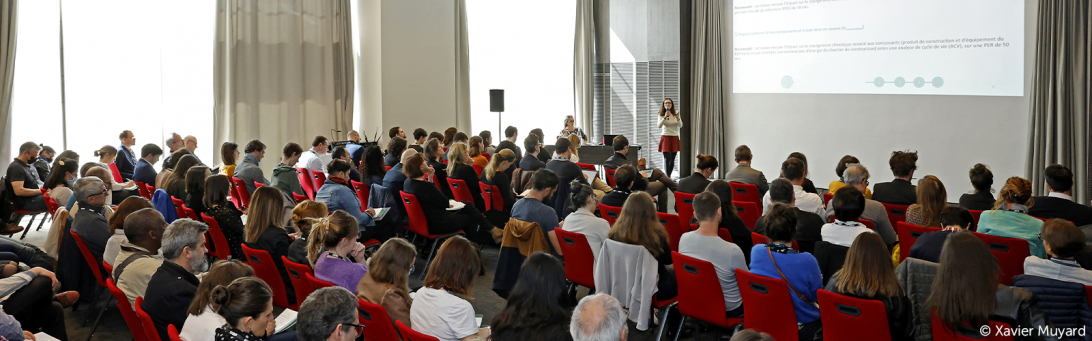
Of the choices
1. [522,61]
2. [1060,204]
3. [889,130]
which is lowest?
[1060,204]

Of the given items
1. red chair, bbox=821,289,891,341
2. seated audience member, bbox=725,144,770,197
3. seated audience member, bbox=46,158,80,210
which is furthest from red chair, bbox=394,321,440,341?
seated audience member, bbox=46,158,80,210

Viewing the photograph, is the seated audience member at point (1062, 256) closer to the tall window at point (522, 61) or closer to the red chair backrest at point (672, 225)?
→ the red chair backrest at point (672, 225)

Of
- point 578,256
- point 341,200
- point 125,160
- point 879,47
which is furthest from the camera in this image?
point 879,47

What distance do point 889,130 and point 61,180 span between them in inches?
367

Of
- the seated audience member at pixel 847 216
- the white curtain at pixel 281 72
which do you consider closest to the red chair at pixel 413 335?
the seated audience member at pixel 847 216

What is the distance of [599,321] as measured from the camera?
7.47 feet

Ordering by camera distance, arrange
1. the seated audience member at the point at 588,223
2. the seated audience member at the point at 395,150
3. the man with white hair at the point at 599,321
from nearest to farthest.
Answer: the man with white hair at the point at 599,321 → the seated audience member at the point at 588,223 → the seated audience member at the point at 395,150

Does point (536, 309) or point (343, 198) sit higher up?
point (343, 198)

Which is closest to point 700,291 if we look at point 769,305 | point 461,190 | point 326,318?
→ point 769,305

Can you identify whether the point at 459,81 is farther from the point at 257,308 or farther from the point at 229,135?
the point at 257,308

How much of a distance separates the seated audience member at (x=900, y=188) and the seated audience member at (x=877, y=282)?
2684mm

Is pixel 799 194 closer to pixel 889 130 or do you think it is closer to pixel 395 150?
pixel 395 150

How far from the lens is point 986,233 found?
4.22 metres

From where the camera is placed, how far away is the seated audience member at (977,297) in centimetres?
277
